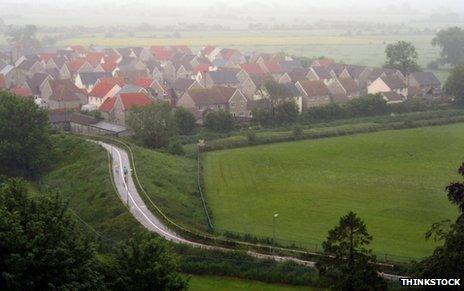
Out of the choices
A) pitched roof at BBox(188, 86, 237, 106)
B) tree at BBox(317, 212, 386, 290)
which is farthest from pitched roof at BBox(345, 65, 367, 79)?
tree at BBox(317, 212, 386, 290)

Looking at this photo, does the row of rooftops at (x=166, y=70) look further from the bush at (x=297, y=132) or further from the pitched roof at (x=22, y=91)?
the bush at (x=297, y=132)

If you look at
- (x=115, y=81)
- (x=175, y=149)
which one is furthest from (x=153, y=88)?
(x=175, y=149)

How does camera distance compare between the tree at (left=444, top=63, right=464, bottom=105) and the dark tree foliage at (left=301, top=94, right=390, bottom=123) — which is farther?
the tree at (left=444, top=63, right=464, bottom=105)

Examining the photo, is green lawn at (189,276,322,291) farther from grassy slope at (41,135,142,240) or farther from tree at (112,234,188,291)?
grassy slope at (41,135,142,240)

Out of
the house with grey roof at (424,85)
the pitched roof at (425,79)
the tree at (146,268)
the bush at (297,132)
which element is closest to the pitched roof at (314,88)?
the house with grey roof at (424,85)

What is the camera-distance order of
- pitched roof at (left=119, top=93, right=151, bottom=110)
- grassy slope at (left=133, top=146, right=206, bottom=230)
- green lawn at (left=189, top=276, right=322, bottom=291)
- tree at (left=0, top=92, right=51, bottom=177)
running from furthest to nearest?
pitched roof at (left=119, top=93, right=151, bottom=110) → tree at (left=0, top=92, right=51, bottom=177) → grassy slope at (left=133, top=146, right=206, bottom=230) → green lawn at (left=189, top=276, right=322, bottom=291)

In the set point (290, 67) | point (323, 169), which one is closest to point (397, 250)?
point (323, 169)

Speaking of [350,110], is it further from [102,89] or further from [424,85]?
[102,89]

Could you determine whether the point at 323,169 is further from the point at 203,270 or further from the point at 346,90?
the point at 346,90
